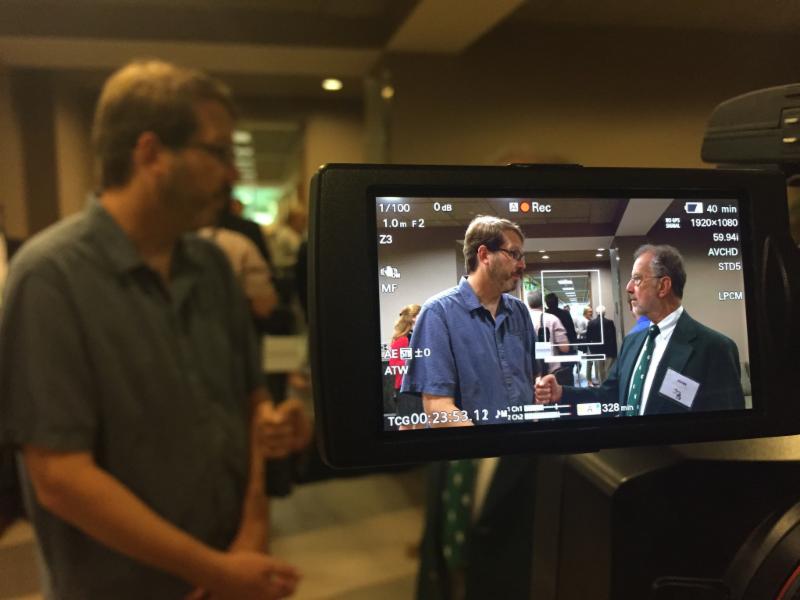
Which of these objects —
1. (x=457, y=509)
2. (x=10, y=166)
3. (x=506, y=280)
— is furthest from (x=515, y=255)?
(x=457, y=509)

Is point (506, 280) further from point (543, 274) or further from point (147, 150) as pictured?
point (147, 150)

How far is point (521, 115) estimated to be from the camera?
34.8 inches

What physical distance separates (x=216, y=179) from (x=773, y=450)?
0.70 meters

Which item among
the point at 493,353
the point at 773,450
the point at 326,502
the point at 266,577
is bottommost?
the point at 326,502

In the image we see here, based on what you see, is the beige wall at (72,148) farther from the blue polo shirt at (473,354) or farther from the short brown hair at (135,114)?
the blue polo shirt at (473,354)

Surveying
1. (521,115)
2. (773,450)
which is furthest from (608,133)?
(773,450)

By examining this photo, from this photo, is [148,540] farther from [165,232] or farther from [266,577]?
[165,232]

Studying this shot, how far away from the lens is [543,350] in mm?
478

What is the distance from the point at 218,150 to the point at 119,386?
33 centimetres

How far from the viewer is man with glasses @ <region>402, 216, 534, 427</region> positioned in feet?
1.51

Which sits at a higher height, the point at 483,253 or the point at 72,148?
the point at 72,148

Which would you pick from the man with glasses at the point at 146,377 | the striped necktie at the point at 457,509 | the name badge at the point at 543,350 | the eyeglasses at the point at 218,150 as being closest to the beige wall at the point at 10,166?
the man with glasses at the point at 146,377

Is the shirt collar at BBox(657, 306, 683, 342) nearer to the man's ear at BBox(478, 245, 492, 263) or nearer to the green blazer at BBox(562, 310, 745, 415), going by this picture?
the green blazer at BBox(562, 310, 745, 415)

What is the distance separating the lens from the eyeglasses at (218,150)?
31.4 inches
